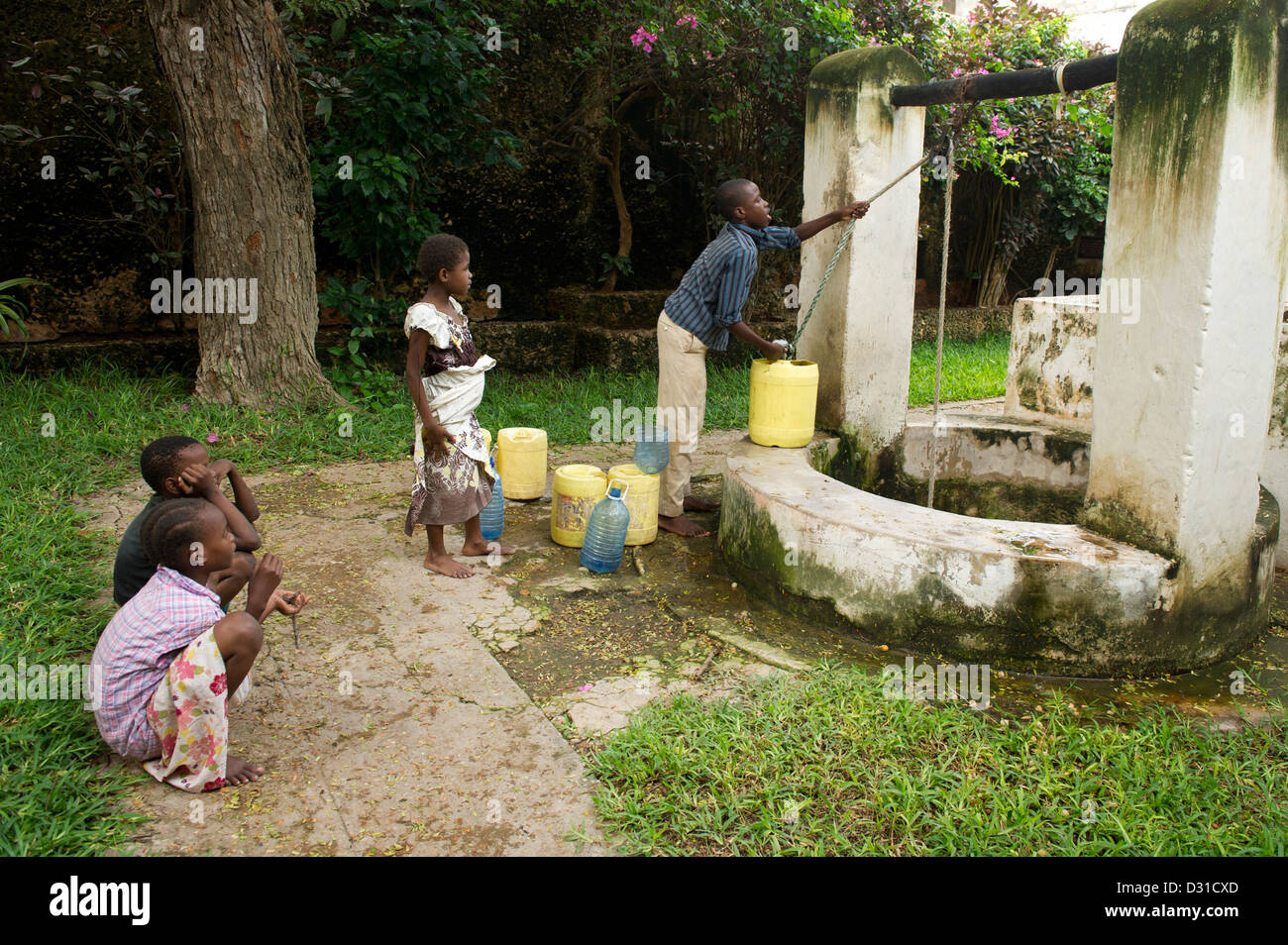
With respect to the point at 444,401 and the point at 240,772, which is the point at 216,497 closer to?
the point at 240,772

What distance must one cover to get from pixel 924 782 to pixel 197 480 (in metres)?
2.32

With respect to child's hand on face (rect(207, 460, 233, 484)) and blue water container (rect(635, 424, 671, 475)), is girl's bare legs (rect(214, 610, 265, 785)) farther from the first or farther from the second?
blue water container (rect(635, 424, 671, 475))

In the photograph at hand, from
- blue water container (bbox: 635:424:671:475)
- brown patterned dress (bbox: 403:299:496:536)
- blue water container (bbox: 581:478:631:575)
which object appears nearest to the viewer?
brown patterned dress (bbox: 403:299:496:536)

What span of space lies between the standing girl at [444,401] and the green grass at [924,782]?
61.4 inches

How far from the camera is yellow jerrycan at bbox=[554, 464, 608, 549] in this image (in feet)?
15.9

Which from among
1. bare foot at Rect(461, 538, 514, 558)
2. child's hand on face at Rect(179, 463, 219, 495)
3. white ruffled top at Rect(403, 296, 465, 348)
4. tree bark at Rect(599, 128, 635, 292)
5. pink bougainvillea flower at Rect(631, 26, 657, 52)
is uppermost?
pink bougainvillea flower at Rect(631, 26, 657, 52)

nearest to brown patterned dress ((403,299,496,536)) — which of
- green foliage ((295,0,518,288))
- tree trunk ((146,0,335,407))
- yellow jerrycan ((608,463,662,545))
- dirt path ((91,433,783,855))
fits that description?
dirt path ((91,433,783,855))

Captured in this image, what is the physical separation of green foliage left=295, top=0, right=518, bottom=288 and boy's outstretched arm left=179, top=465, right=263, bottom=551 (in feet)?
14.2

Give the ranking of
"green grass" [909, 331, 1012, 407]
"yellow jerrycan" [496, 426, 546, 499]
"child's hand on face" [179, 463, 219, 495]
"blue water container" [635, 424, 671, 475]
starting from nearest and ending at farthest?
"child's hand on face" [179, 463, 219, 495] < "blue water container" [635, 424, 671, 475] < "yellow jerrycan" [496, 426, 546, 499] < "green grass" [909, 331, 1012, 407]

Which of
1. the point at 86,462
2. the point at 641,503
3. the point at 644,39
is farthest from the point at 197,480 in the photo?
the point at 644,39

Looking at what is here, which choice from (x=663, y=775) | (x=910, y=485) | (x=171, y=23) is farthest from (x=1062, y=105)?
(x=663, y=775)

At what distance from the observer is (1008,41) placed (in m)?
10.1

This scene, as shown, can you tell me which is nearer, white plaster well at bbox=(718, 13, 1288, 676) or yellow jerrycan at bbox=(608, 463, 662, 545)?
white plaster well at bbox=(718, 13, 1288, 676)

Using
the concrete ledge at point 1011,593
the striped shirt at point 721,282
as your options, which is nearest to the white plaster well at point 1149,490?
the concrete ledge at point 1011,593
